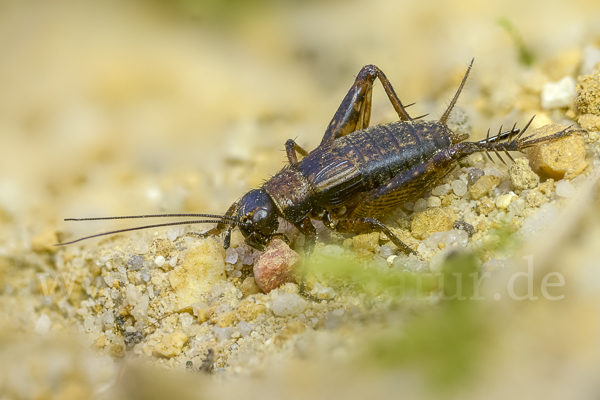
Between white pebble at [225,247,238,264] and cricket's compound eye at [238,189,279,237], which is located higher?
cricket's compound eye at [238,189,279,237]

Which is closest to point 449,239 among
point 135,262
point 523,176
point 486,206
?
point 486,206

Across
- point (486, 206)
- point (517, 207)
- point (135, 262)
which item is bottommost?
point (517, 207)

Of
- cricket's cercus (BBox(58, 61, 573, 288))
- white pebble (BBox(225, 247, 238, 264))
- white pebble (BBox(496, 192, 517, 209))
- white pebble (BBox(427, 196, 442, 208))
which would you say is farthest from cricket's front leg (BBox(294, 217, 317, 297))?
white pebble (BBox(496, 192, 517, 209))

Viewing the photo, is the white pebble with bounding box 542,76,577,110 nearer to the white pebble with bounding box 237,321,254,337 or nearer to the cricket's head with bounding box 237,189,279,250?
the cricket's head with bounding box 237,189,279,250

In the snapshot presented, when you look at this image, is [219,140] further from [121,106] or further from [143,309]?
[143,309]

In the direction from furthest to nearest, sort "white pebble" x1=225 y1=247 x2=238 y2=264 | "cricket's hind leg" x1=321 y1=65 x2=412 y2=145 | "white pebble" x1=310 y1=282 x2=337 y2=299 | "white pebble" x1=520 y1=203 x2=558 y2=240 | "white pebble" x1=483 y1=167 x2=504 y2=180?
1. "cricket's hind leg" x1=321 y1=65 x2=412 y2=145
2. "white pebble" x1=225 y1=247 x2=238 y2=264
3. "white pebble" x1=483 y1=167 x2=504 y2=180
4. "white pebble" x1=310 y1=282 x2=337 y2=299
5. "white pebble" x1=520 y1=203 x2=558 y2=240

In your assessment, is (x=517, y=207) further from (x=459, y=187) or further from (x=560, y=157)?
(x=459, y=187)
